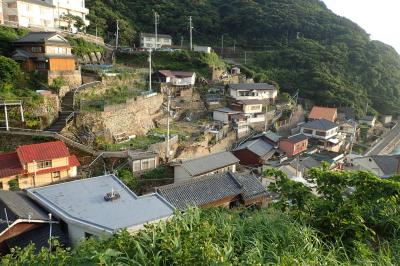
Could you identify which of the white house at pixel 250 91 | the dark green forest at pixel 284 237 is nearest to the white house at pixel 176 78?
the white house at pixel 250 91

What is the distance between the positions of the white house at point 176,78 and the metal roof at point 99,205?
21763 millimetres

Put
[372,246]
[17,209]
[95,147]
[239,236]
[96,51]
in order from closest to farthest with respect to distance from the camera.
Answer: [239,236] → [372,246] → [17,209] → [95,147] → [96,51]

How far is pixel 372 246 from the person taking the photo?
20.4 feet

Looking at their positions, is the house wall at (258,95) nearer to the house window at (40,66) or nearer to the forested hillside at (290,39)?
the forested hillside at (290,39)

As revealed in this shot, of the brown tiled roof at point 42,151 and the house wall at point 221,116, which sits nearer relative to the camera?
the brown tiled roof at point 42,151

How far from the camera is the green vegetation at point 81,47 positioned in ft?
103

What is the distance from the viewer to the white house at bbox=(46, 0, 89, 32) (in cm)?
3725

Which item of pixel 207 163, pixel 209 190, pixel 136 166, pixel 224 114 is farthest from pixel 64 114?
pixel 224 114

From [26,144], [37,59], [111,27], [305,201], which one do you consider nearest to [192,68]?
[111,27]

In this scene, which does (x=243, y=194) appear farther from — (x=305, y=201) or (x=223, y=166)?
(x=305, y=201)

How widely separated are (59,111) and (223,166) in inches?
461

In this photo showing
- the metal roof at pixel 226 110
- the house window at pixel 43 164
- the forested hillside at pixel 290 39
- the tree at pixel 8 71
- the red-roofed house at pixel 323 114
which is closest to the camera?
the house window at pixel 43 164

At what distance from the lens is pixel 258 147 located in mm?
29625

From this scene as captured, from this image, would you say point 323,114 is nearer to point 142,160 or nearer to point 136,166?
point 142,160
